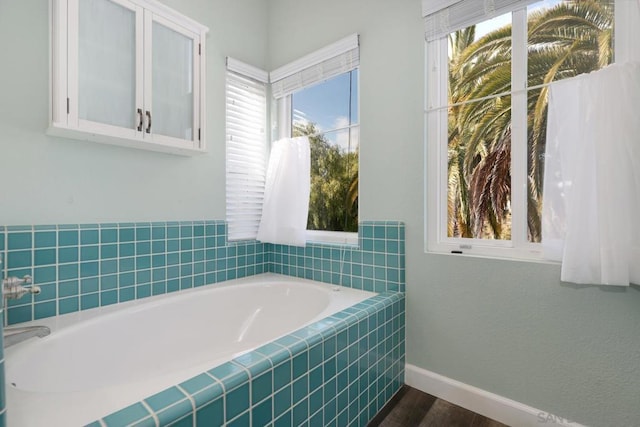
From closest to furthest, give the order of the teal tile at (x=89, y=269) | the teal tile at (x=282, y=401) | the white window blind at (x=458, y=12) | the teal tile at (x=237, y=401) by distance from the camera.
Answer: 1. the teal tile at (x=237, y=401)
2. the teal tile at (x=282, y=401)
3. the white window blind at (x=458, y=12)
4. the teal tile at (x=89, y=269)

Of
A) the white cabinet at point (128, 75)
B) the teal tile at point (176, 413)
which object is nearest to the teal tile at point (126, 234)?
the white cabinet at point (128, 75)

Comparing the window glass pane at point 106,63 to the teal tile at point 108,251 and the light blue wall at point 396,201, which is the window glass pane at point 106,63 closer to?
the light blue wall at point 396,201

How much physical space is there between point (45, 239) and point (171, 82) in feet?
3.36

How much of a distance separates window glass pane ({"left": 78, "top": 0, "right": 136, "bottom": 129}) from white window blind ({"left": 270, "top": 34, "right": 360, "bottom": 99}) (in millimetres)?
1084

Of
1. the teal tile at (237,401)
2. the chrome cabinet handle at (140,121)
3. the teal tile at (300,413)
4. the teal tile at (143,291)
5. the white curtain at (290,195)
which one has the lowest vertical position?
the teal tile at (300,413)

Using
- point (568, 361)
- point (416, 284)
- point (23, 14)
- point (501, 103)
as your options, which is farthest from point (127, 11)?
point (568, 361)

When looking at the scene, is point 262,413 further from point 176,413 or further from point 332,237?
point 332,237

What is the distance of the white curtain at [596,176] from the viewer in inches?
45.5

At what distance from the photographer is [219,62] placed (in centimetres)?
221

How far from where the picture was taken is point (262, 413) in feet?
3.22

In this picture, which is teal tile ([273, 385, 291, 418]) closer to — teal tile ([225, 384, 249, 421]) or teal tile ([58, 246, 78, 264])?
teal tile ([225, 384, 249, 421])

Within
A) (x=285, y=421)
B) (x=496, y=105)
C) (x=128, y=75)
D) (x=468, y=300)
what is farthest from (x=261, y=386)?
(x=496, y=105)

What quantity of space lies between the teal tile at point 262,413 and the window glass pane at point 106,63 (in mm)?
1443

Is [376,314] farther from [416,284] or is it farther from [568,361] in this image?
[568,361]
